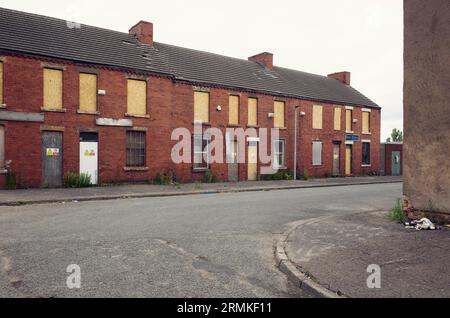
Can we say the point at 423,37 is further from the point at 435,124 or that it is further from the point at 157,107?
the point at 157,107

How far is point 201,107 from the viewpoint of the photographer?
74.2 ft

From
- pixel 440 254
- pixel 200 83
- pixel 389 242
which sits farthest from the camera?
pixel 200 83

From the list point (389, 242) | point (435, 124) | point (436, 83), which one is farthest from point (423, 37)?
point (389, 242)

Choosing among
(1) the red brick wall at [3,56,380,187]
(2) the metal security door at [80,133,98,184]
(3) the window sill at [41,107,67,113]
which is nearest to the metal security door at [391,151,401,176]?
(1) the red brick wall at [3,56,380,187]

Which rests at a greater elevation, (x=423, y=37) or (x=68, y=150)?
(x=423, y=37)

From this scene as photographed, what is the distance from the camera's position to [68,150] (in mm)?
17734

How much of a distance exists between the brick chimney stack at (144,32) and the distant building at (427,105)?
56.9 feet

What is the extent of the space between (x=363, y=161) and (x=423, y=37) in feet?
83.7

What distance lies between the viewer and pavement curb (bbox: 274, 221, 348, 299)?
168 inches

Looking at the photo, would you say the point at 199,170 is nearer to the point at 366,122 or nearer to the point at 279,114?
the point at 279,114

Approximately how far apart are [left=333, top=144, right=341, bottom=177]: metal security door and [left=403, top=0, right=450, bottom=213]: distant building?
855 inches

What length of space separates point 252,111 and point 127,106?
9.14 metres

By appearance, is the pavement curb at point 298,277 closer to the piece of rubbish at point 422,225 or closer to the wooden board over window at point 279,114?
the piece of rubbish at point 422,225
